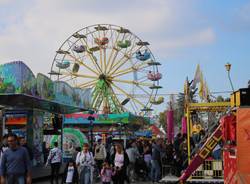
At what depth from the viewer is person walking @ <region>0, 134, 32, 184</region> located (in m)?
9.74

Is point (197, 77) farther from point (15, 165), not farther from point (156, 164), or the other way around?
point (15, 165)

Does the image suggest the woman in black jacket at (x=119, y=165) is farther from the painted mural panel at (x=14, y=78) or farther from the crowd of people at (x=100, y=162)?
the painted mural panel at (x=14, y=78)

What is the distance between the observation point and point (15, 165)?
975 cm

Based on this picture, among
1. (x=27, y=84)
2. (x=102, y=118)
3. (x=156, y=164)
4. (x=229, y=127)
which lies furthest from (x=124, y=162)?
(x=102, y=118)

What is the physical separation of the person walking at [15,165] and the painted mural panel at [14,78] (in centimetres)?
845

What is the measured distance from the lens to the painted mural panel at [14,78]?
1803 cm

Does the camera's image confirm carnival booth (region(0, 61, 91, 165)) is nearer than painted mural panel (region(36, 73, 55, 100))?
Yes

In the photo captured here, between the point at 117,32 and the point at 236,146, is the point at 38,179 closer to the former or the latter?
the point at 236,146

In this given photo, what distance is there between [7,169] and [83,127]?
3022cm

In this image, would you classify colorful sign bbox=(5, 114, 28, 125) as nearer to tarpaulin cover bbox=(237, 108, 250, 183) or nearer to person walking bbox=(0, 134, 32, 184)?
person walking bbox=(0, 134, 32, 184)

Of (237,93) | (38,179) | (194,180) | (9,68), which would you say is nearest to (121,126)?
(38,179)

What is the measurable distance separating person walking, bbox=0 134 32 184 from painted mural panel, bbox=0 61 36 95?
8.45 meters

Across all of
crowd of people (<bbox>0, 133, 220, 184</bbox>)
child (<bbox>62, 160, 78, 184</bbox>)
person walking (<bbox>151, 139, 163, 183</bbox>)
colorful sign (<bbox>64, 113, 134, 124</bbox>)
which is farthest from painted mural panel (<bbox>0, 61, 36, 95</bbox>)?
colorful sign (<bbox>64, 113, 134, 124</bbox>)

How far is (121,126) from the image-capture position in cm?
3697
